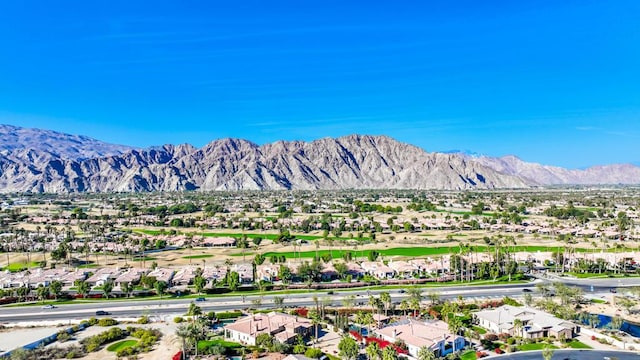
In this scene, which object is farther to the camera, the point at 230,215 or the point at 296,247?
the point at 230,215

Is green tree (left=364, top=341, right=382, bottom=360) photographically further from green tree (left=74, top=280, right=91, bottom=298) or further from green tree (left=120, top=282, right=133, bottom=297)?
green tree (left=74, top=280, right=91, bottom=298)

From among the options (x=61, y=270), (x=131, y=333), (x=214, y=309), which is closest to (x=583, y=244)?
(x=214, y=309)

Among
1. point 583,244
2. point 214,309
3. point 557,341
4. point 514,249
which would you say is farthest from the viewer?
point 583,244

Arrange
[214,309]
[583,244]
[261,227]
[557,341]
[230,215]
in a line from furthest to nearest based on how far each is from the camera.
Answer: [230,215] < [261,227] < [583,244] < [214,309] < [557,341]

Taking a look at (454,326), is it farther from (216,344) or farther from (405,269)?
(405,269)

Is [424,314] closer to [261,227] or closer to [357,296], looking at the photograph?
[357,296]

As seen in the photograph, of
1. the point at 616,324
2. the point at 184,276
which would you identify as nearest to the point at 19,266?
the point at 184,276
